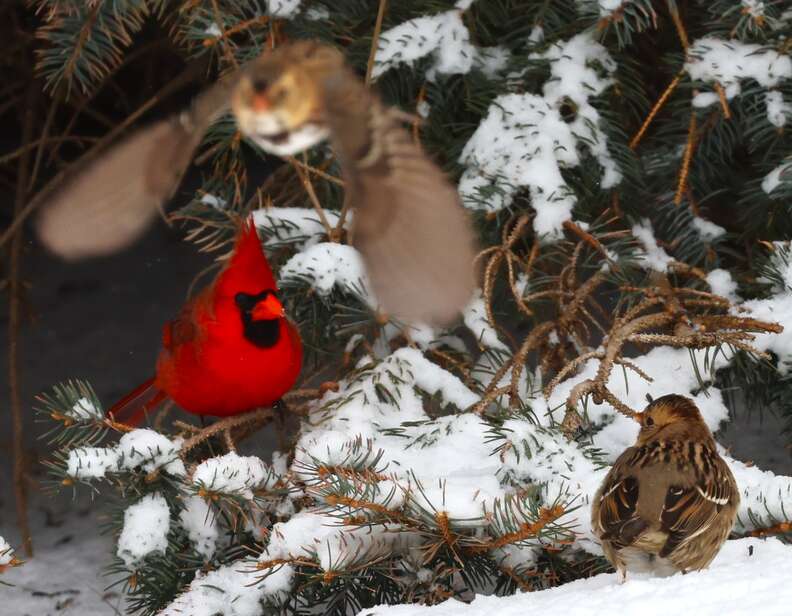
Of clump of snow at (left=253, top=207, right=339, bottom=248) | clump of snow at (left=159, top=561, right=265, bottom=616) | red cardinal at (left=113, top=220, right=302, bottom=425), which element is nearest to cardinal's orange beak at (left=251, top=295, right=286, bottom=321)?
red cardinal at (left=113, top=220, right=302, bottom=425)

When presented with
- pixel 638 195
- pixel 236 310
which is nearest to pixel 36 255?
pixel 236 310

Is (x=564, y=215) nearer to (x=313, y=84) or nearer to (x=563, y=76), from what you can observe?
(x=563, y=76)

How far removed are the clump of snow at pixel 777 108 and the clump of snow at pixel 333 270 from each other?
0.81 m

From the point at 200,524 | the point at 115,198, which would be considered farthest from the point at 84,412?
the point at 115,198

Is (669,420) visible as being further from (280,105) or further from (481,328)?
(280,105)

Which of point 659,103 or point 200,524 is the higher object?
point 659,103

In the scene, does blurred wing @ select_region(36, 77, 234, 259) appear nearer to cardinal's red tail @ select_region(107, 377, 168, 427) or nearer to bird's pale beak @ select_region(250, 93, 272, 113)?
bird's pale beak @ select_region(250, 93, 272, 113)

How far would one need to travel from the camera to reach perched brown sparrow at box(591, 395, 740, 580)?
1629mm

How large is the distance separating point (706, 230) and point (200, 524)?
3.81 feet

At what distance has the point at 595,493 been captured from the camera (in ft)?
5.43

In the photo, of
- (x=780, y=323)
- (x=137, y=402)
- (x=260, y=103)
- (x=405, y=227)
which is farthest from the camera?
(x=137, y=402)

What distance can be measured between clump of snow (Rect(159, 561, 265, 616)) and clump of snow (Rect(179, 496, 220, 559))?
0.05 metres

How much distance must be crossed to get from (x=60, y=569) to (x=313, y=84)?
2528 mm

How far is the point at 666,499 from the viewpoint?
178cm
